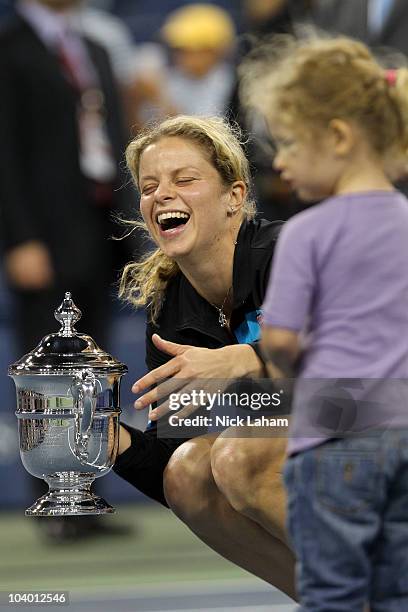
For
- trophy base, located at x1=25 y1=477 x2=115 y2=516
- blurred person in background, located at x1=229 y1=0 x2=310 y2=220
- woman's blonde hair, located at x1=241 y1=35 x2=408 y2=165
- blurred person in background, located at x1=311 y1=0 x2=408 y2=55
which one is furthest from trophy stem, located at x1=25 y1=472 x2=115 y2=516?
blurred person in background, located at x1=311 y1=0 x2=408 y2=55

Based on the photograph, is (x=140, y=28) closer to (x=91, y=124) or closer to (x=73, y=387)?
(x=91, y=124)

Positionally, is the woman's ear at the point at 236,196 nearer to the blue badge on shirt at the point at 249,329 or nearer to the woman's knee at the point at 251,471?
the blue badge on shirt at the point at 249,329

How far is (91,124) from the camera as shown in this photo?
233cm

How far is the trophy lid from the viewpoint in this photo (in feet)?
5.21

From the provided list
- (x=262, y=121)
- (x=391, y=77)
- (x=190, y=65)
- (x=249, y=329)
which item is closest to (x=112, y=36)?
(x=190, y=65)

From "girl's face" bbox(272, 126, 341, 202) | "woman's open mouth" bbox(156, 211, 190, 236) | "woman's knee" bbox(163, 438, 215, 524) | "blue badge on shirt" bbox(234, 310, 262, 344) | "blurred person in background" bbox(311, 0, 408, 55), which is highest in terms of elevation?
"blurred person in background" bbox(311, 0, 408, 55)

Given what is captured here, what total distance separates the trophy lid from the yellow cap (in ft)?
2.58

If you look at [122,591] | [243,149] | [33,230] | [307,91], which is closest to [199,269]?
[243,149]

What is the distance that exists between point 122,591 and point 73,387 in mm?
608

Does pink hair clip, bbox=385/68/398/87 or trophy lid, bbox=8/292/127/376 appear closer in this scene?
pink hair clip, bbox=385/68/398/87

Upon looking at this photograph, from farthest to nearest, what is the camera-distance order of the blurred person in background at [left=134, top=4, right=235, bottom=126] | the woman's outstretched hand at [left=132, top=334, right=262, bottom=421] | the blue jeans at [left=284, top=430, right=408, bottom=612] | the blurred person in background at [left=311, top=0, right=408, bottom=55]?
the blurred person in background at [left=134, top=4, right=235, bottom=126] → the blurred person in background at [left=311, top=0, right=408, bottom=55] → the woman's outstretched hand at [left=132, top=334, right=262, bottom=421] → the blue jeans at [left=284, top=430, right=408, bottom=612]

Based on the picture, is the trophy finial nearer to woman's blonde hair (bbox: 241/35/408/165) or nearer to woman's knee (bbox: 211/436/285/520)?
woman's knee (bbox: 211/436/285/520)

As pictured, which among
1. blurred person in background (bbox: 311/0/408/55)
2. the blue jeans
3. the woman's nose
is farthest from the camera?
blurred person in background (bbox: 311/0/408/55)

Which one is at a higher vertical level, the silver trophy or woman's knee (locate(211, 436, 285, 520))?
the silver trophy
